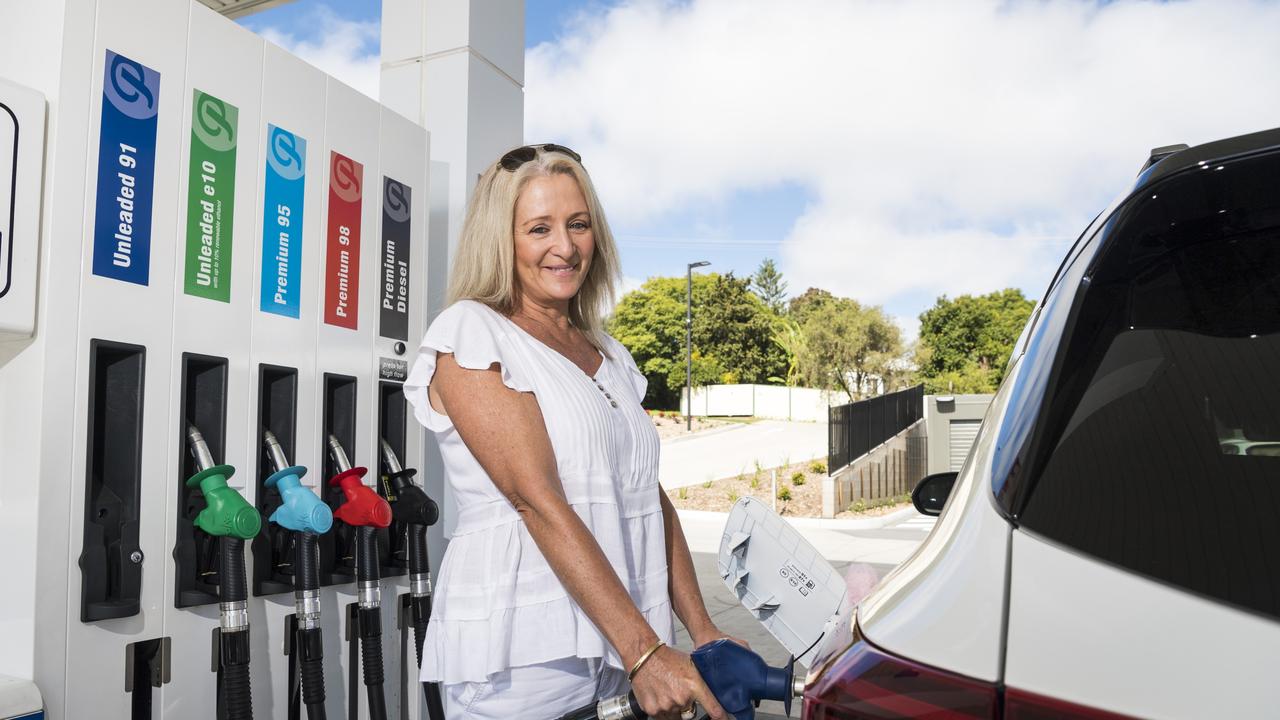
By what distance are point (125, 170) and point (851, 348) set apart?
39553 millimetres

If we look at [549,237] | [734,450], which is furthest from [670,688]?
[734,450]

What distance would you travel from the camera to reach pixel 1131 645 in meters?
0.79

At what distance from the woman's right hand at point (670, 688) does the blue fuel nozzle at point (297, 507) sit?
1.52 meters

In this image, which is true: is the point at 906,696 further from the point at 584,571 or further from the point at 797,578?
the point at 797,578

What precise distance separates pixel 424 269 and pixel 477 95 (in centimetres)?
79

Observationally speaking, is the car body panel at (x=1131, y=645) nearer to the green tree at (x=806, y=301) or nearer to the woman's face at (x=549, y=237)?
the woman's face at (x=549, y=237)

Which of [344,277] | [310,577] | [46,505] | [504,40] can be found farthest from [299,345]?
[504,40]

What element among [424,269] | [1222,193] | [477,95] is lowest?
[1222,193]

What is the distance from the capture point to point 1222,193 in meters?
1.02

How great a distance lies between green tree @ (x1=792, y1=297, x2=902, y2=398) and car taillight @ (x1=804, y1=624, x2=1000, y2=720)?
40.1m

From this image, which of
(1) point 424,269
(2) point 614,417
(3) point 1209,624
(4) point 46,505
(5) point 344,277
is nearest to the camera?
(3) point 1209,624

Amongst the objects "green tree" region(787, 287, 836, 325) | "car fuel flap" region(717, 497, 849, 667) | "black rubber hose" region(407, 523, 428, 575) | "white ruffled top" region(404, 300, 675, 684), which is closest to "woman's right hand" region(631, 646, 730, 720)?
"white ruffled top" region(404, 300, 675, 684)

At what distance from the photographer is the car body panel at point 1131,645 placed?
0.75 m

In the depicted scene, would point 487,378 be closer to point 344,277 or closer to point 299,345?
point 299,345
